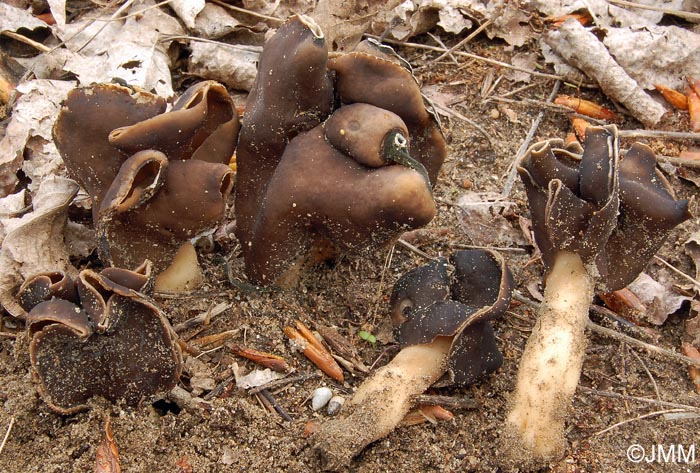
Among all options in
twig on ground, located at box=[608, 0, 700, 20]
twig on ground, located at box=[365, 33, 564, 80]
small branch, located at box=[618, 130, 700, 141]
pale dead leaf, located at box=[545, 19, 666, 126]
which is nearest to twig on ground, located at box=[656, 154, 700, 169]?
small branch, located at box=[618, 130, 700, 141]

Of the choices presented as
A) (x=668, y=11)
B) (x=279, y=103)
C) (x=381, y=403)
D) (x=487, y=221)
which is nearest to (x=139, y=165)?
(x=279, y=103)

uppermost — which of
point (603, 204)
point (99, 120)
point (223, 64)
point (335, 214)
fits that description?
point (99, 120)

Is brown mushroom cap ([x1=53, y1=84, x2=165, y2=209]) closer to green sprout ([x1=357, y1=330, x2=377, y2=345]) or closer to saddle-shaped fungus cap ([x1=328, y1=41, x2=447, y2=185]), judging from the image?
saddle-shaped fungus cap ([x1=328, y1=41, x2=447, y2=185])

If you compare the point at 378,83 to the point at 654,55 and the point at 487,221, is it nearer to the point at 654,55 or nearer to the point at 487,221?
the point at 487,221

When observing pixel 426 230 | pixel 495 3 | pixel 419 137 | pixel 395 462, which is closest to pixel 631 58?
pixel 495 3

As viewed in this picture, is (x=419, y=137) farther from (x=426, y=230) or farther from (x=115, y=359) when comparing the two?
(x=115, y=359)

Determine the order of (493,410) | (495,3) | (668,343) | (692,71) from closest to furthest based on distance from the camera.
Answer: (493,410) → (668,343) → (692,71) → (495,3)
